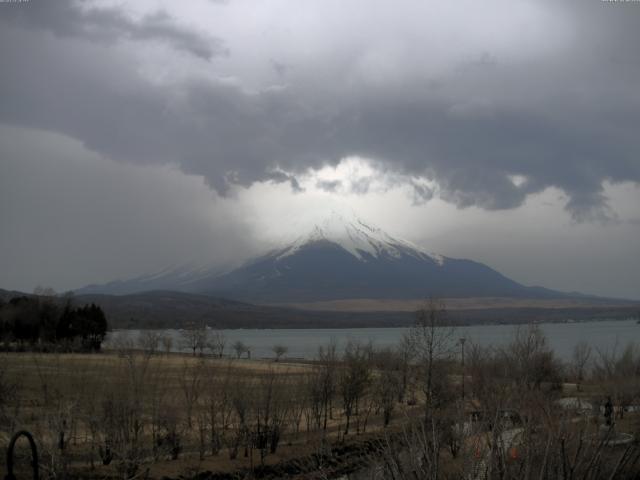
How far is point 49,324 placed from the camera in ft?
297

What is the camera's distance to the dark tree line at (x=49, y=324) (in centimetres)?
8569

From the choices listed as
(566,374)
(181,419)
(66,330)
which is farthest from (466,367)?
(66,330)

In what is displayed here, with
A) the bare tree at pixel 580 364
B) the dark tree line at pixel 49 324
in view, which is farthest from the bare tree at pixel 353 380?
the dark tree line at pixel 49 324

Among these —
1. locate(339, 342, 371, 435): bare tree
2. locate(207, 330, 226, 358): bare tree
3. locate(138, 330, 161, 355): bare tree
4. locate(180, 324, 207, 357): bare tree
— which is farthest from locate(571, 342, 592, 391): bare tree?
locate(180, 324, 207, 357): bare tree

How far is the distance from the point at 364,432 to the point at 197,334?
7716cm

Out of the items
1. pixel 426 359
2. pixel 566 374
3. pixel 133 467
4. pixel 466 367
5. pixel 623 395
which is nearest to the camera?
pixel 133 467

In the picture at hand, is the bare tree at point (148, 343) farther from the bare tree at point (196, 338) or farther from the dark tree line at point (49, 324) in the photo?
the bare tree at point (196, 338)

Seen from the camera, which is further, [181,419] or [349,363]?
[349,363]

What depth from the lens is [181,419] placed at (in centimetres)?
3152

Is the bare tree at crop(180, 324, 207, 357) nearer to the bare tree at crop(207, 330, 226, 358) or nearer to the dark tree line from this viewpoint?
the bare tree at crop(207, 330, 226, 358)

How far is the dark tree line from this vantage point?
85688 mm

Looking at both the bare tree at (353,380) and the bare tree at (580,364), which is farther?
the bare tree at (580,364)

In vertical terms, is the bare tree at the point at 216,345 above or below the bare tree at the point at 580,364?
below

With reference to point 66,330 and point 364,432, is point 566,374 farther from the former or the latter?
point 66,330
